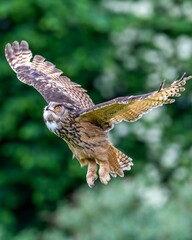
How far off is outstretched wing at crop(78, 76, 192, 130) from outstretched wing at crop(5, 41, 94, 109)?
0.35 metres

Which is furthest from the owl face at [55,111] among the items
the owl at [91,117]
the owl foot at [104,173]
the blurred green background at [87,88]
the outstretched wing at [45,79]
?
the blurred green background at [87,88]

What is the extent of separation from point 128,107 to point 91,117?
0.89 ft

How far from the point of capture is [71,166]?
1745 centimetres

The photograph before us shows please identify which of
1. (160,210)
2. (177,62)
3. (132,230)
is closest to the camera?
(132,230)

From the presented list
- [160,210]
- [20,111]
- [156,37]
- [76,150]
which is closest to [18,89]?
[20,111]

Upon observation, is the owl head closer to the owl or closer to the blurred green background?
the owl

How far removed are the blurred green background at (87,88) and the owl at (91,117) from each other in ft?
26.7

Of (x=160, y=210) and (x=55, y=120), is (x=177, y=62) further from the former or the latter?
(x=55, y=120)

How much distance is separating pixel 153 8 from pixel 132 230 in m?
6.86

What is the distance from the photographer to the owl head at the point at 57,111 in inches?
266

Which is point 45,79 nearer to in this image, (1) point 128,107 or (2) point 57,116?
(2) point 57,116

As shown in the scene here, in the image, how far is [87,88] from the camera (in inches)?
703

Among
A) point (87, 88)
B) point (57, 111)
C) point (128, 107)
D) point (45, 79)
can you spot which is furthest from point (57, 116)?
point (87, 88)

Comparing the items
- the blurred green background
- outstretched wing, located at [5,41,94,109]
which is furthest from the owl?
the blurred green background
